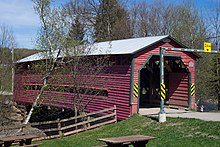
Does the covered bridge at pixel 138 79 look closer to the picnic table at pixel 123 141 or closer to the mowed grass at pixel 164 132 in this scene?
the mowed grass at pixel 164 132

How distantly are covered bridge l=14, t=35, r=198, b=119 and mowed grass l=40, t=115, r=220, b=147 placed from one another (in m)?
1.38

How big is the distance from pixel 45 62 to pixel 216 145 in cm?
1062

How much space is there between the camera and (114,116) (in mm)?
15391

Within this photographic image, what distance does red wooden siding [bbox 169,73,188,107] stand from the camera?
1710 centimetres

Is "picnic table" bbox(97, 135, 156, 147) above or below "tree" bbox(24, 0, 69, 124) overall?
below

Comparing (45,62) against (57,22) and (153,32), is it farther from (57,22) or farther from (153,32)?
(153,32)

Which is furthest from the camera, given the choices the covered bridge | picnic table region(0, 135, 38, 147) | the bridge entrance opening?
the bridge entrance opening

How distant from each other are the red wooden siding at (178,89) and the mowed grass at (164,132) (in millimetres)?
3876

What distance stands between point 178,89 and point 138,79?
359 centimetres

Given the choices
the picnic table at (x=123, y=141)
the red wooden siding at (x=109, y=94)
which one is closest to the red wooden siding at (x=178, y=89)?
the red wooden siding at (x=109, y=94)

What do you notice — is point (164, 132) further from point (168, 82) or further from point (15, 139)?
point (168, 82)

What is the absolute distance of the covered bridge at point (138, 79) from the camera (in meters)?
14.9

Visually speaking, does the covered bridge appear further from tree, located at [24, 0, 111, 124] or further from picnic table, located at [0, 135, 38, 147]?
picnic table, located at [0, 135, 38, 147]

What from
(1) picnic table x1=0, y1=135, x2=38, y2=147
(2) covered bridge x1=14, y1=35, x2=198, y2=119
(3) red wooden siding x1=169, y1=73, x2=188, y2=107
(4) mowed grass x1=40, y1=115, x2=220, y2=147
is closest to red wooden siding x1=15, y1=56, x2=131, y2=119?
(2) covered bridge x1=14, y1=35, x2=198, y2=119
